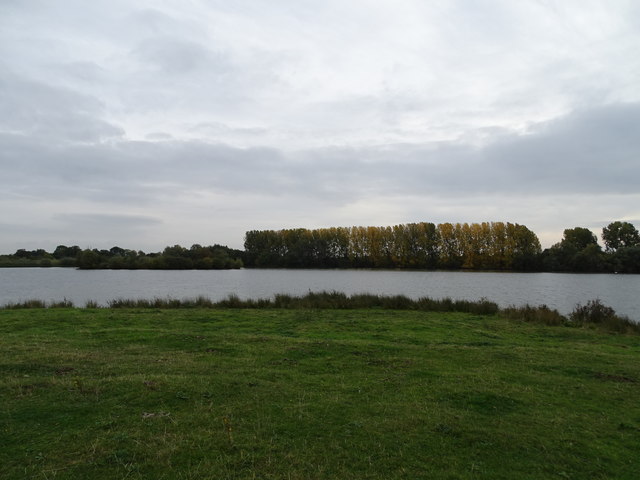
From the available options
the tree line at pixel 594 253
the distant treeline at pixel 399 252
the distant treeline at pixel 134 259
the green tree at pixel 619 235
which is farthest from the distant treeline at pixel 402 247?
the green tree at pixel 619 235

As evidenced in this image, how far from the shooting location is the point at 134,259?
258ft

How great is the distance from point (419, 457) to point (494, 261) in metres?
87.8

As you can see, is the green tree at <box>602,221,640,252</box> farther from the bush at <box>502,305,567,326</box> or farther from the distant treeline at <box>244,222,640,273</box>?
the bush at <box>502,305,567,326</box>

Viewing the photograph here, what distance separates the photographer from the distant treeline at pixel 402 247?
83062 millimetres

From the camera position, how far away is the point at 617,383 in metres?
7.54

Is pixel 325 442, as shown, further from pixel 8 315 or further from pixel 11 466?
pixel 8 315

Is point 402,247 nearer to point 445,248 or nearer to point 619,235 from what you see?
point 445,248

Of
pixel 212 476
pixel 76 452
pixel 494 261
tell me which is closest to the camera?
pixel 212 476

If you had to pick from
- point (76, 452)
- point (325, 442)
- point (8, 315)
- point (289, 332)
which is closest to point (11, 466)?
point (76, 452)

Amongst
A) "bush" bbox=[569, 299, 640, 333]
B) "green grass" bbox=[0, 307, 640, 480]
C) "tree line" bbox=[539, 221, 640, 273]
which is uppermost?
"tree line" bbox=[539, 221, 640, 273]

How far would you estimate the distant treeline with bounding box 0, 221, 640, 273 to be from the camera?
241 ft

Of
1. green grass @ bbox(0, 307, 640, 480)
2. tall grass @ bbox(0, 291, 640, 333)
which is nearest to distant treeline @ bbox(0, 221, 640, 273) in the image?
tall grass @ bbox(0, 291, 640, 333)

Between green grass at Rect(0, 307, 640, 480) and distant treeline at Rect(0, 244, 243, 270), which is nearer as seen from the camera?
green grass at Rect(0, 307, 640, 480)

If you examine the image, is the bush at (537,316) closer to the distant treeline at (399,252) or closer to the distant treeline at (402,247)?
the distant treeline at (399,252)
